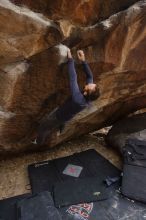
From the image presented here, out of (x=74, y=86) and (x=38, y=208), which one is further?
(x=38, y=208)

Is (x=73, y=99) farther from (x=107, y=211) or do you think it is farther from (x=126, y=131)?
(x=126, y=131)

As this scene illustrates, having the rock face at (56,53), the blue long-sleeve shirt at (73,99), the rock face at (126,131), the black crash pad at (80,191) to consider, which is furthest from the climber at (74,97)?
the rock face at (126,131)

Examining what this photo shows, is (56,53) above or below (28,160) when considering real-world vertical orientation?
above

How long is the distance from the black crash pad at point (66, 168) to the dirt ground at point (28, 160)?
0.14 m

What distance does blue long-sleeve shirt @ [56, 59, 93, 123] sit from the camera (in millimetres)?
4000

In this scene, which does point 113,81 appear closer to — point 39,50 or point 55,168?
point 39,50

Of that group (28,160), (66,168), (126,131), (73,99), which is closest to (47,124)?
(73,99)

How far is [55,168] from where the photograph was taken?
18.4ft

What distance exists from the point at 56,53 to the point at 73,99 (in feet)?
2.14

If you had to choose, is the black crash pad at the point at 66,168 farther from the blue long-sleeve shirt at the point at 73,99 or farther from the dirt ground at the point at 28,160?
the blue long-sleeve shirt at the point at 73,99

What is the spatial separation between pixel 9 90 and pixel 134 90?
224 cm

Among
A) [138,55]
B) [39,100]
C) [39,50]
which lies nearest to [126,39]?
[138,55]

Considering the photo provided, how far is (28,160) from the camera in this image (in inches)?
230

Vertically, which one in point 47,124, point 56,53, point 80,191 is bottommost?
point 80,191
